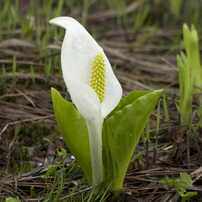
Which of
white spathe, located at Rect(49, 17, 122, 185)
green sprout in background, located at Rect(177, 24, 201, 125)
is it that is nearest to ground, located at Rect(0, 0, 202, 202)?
green sprout in background, located at Rect(177, 24, 201, 125)

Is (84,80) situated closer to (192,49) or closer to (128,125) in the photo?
(128,125)

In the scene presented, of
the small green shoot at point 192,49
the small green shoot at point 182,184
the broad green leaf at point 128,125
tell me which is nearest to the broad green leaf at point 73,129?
the broad green leaf at point 128,125

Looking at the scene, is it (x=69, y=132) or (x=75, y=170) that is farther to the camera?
(x=75, y=170)

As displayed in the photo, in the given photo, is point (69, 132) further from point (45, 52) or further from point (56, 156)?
point (45, 52)

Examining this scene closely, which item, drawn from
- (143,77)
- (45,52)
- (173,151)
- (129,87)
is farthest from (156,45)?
(173,151)

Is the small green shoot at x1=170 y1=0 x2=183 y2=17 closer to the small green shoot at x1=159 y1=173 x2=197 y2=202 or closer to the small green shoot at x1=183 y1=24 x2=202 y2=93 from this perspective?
the small green shoot at x1=183 y1=24 x2=202 y2=93

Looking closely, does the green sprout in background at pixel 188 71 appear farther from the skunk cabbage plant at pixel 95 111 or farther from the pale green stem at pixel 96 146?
the pale green stem at pixel 96 146
